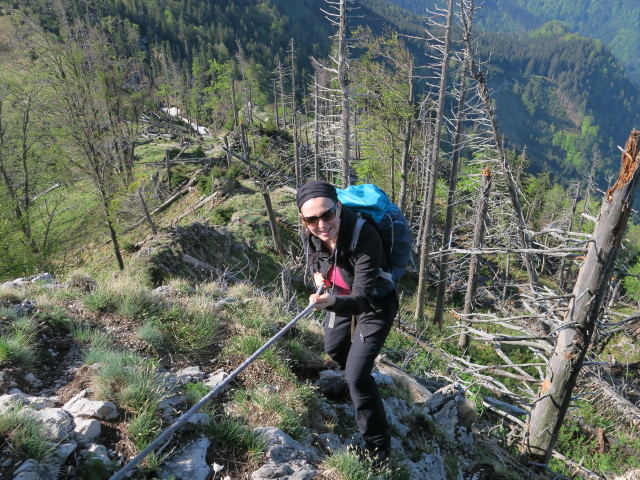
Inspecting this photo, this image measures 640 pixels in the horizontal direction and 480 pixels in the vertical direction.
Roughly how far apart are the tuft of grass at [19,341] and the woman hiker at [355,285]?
2.68m

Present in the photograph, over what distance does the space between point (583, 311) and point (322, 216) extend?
3.80 meters

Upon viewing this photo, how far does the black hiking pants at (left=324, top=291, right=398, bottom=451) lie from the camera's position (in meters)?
3.08

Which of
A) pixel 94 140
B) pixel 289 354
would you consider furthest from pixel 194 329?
pixel 94 140

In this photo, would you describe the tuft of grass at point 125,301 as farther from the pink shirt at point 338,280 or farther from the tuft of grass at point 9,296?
the pink shirt at point 338,280

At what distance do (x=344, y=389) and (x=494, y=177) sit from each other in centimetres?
1103

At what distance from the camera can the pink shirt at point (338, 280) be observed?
124 inches

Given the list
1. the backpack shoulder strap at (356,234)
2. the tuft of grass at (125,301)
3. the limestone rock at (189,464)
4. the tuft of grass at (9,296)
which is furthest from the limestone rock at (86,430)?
the tuft of grass at (9,296)

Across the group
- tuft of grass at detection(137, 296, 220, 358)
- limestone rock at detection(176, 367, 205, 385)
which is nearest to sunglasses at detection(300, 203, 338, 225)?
limestone rock at detection(176, 367, 205, 385)

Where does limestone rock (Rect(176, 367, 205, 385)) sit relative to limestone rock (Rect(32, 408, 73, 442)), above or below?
below

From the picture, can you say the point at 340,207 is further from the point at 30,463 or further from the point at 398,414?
the point at 398,414

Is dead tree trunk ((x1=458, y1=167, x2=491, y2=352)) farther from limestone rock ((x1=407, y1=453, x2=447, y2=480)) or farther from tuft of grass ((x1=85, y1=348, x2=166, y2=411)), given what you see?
tuft of grass ((x1=85, y1=348, x2=166, y2=411))

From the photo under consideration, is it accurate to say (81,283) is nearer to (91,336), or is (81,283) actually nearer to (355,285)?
(91,336)

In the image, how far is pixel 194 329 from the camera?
174 inches

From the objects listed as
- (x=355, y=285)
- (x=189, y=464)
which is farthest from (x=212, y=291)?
(x=355, y=285)
